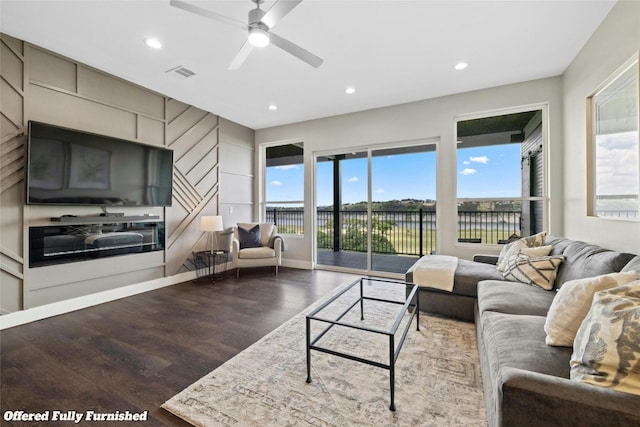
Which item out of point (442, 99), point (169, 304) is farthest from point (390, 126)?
point (169, 304)

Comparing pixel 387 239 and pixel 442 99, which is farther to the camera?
pixel 387 239

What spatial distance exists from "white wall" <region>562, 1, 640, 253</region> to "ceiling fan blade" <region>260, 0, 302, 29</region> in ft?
8.44

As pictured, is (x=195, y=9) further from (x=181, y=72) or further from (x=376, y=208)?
(x=376, y=208)

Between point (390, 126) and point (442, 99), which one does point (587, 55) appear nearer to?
point (442, 99)

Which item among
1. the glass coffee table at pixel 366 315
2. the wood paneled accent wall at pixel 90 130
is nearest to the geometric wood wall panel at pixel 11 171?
the wood paneled accent wall at pixel 90 130

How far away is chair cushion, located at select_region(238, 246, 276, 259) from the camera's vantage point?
14.7 ft

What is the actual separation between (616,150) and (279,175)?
486cm

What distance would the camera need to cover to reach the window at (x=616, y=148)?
2.07 metres

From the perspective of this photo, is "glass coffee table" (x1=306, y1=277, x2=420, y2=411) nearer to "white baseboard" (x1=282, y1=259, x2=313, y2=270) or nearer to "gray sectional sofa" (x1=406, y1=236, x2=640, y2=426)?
"gray sectional sofa" (x1=406, y1=236, x2=640, y2=426)

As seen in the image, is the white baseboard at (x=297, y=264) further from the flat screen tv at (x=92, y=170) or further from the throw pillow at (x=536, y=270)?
the throw pillow at (x=536, y=270)

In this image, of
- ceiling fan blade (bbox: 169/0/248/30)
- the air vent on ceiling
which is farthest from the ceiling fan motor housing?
the air vent on ceiling

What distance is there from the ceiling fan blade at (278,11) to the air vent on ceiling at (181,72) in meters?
1.72

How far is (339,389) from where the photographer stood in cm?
169

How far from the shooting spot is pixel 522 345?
1.35m
